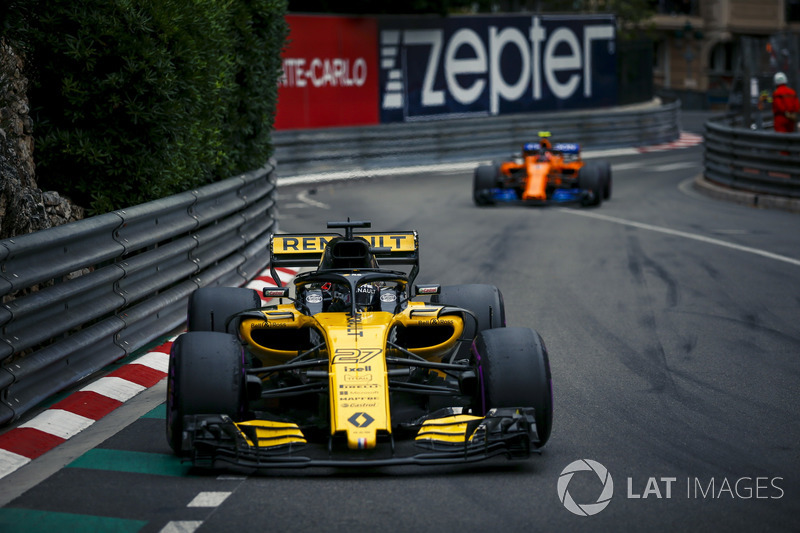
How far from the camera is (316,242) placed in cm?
895

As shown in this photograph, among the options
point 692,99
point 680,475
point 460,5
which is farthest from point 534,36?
point 680,475

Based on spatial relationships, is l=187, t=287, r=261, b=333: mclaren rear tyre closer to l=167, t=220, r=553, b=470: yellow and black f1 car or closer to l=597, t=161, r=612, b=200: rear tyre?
l=167, t=220, r=553, b=470: yellow and black f1 car

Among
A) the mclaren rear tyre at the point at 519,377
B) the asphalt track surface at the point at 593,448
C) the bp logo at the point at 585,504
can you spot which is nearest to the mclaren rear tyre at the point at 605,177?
the asphalt track surface at the point at 593,448

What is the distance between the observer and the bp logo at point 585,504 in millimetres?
5643

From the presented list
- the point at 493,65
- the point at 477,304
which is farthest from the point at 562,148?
the point at 493,65

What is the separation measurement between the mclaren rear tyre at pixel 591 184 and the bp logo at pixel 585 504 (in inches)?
567

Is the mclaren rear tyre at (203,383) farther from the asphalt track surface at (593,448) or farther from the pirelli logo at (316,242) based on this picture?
the pirelli logo at (316,242)

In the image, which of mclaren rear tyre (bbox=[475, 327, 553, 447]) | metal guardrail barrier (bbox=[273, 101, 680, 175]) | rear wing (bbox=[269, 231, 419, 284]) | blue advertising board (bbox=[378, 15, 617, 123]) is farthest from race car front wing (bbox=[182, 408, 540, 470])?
blue advertising board (bbox=[378, 15, 617, 123])

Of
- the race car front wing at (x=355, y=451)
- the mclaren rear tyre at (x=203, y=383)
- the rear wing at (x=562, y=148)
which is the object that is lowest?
the race car front wing at (x=355, y=451)

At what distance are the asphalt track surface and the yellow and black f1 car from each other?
158 millimetres

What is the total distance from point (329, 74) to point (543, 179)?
1092 centimetres

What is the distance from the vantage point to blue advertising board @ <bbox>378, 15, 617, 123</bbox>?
1264 inches

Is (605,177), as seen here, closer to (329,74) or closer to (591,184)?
(591,184)

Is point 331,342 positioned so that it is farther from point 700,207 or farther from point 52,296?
point 700,207
